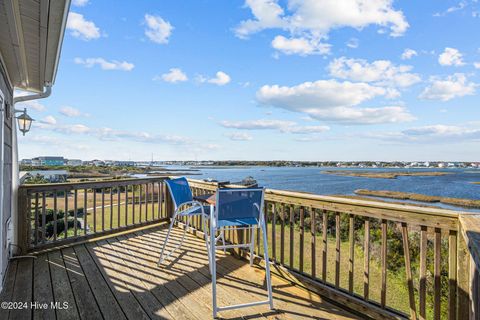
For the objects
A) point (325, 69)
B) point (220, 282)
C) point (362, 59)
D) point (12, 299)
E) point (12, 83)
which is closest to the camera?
point (12, 299)

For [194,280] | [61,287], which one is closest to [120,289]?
[61,287]

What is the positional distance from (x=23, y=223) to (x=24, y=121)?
1.49 metres

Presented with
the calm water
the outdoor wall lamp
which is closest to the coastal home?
the outdoor wall lamp

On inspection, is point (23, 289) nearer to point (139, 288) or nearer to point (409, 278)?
point (139, 288)

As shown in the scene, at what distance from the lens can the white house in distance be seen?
212 centimetres

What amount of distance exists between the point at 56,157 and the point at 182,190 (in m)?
16.5

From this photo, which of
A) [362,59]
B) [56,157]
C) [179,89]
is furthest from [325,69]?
[56,157]

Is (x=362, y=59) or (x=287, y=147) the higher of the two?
(x=362, y=59)

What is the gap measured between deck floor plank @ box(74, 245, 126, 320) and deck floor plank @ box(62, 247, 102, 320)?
4cm

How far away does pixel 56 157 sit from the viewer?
53.6 ft

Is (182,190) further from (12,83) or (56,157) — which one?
(56,157)

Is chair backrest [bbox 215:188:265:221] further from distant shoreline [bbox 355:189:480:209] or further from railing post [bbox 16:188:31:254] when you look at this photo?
distant shoreline [bbox 355:189:480:209]

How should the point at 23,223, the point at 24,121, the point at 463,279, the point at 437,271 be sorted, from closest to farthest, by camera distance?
the point at 463,279
the point at 437,271
the point at 23,223
the point at 24,121

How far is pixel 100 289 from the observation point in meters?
2.67
